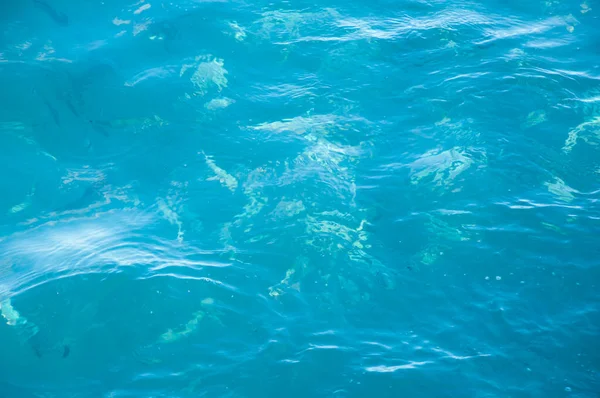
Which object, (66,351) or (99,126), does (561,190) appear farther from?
(99,126)

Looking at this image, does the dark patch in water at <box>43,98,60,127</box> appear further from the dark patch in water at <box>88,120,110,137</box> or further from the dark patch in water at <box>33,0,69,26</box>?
the dark patch in water at <box>33,0,69,26</box>

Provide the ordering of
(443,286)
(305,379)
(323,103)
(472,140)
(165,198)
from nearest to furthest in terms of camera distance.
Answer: (305,379) < (443,286) < (165,198) < (472,140) < (323,103)

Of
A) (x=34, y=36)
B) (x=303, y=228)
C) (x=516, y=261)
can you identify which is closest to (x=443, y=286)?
(x=516, y=261)

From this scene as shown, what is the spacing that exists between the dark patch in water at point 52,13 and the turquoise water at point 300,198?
0.08m

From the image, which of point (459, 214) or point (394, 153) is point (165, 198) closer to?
point (394, 153)

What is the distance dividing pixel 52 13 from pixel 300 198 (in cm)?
914

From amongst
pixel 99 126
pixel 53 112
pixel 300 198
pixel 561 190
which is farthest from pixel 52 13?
pixel 561 190

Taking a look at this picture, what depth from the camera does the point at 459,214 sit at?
8805 mm

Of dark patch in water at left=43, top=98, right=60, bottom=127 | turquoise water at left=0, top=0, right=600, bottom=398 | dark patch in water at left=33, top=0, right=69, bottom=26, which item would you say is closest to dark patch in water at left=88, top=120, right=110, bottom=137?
turquoise water at left=0, top=0, right=600, bottom=398

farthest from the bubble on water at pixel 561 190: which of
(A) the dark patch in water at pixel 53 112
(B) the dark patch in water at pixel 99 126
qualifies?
(A) the dark patch in water at pixel 53 112

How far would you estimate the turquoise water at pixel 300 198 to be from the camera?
6961 mm

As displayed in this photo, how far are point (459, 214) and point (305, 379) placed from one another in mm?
4284

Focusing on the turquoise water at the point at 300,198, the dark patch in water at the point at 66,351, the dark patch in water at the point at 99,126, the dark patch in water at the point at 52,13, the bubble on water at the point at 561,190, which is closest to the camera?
the turquoise water at the point at 300,198

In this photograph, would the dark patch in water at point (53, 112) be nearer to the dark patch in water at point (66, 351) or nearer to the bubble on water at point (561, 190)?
the dark patch in water at point (66, 351)
